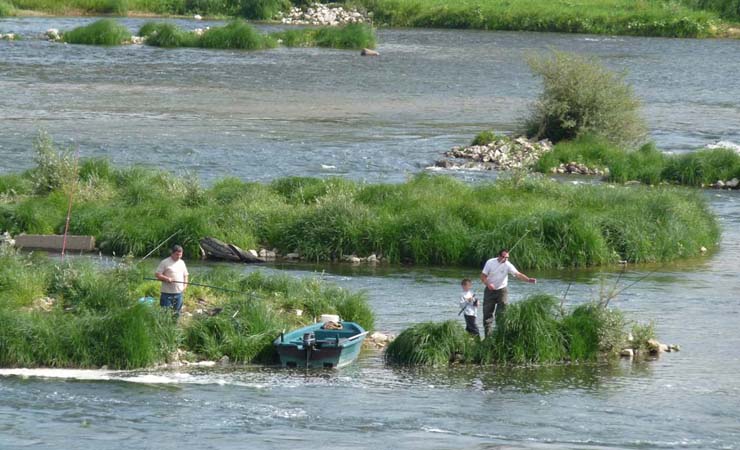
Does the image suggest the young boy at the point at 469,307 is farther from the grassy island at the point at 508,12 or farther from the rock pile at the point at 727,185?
the grassy island at the point at 508,12

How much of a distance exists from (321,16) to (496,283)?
77581mm

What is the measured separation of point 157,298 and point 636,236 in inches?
465

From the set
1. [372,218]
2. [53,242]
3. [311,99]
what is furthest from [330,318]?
[311,99]

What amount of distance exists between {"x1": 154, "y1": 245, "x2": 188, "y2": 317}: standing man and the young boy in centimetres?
430

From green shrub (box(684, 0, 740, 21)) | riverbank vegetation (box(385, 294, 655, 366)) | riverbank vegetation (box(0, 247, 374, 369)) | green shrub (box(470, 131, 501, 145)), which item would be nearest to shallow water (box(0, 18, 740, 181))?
green shrub (box(470, 131, 501, 145))

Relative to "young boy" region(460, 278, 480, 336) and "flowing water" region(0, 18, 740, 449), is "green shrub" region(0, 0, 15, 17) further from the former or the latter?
"young boy" region(460, 278, 480, 336)

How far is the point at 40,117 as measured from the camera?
48.9 meters

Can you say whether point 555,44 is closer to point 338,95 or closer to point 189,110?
point 338,95

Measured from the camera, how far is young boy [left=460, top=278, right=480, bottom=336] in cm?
2098

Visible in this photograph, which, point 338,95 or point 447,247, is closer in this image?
point 447,247

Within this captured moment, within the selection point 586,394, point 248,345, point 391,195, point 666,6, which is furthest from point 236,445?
point 666,6

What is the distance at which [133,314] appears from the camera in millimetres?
20438

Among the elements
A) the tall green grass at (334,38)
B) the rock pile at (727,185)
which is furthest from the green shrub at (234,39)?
the rock pile at (727,185)

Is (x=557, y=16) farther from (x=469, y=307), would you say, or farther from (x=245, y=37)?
(x=469, y=307)
